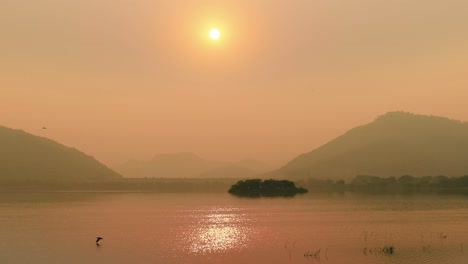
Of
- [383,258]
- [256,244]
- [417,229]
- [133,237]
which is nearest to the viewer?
[383,258]

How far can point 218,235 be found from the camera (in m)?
63.5

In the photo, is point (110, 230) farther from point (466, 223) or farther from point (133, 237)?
point (466, 223)

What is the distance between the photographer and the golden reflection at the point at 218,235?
52531mm

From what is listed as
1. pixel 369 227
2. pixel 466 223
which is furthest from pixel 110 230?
pixel 466 223

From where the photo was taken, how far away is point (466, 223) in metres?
75.0

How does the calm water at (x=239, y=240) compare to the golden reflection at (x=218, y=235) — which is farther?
the golden reflection at (x=218, y=235)

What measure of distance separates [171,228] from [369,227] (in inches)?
1077

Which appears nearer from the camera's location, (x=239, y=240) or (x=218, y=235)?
(x=239, y=240)

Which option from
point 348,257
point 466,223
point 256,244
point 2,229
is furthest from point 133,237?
point 466,223

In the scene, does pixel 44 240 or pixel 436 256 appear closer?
pixel 436 256

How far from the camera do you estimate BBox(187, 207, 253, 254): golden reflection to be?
5253 centimetres

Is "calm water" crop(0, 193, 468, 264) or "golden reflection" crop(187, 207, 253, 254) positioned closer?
"calm water" crop(0, 193, 468, 264)

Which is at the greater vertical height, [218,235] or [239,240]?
[218,235]

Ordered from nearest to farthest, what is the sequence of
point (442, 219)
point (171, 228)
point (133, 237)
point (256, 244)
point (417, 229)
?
point (256, 244), point (133, 237), point (417, 229), point (171, 228), point (442, 219)
